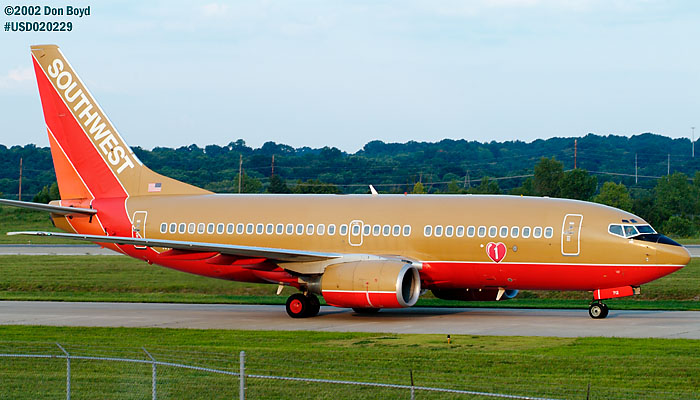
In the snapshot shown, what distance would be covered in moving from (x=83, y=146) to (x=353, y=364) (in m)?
19.8

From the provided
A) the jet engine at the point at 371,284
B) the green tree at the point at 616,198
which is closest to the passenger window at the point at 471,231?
the jet engine at the point at 371,284

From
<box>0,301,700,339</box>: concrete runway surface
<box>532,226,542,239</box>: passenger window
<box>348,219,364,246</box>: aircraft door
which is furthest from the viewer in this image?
<box>348,219,364,246</box>: aircraft door

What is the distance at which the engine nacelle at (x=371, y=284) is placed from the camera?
2852cm

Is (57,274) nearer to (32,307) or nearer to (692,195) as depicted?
(32,307)

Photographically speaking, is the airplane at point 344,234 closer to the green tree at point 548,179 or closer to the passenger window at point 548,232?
the passenger window at point 548,232

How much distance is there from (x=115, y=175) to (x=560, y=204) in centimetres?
1607

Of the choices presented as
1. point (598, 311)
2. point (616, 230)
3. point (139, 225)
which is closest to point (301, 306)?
point (139, 225)

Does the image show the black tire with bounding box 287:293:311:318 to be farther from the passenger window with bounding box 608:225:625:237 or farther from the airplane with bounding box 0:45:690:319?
the passenger window with bounding box 608:225:625:237

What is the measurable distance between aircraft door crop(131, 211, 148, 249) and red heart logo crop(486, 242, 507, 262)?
12240 millimetres

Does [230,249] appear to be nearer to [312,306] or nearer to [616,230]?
[312,306]

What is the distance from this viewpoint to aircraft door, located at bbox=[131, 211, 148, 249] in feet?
114

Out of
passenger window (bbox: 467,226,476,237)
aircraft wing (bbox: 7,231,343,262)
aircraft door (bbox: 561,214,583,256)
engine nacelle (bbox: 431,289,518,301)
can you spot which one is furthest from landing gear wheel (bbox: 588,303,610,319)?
aircraft wing (bbox: 7,231,343,262)

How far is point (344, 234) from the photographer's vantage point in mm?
31922

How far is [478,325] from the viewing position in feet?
93.4
